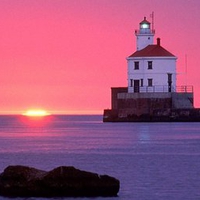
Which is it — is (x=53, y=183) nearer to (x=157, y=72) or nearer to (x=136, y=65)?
(x=157, y=72)

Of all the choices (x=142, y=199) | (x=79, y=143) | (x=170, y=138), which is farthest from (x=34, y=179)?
(x=170, y=138)

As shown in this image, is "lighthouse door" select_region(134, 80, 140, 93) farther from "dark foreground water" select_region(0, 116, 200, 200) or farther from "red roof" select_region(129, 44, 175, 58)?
"dark foreground water" select_region(0, 116, 200, 200)

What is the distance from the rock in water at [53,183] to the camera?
2986 centimetres

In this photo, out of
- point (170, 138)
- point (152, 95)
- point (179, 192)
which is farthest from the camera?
point (152, 95)

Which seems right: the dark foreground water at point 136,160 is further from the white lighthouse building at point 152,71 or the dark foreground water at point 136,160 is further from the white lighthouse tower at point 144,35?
the white lighthouse tower at point 144,35

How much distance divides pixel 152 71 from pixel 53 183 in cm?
6172

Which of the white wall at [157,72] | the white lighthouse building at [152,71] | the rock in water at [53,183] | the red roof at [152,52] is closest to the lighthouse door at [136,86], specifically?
the white lighthouse building at [152,71]

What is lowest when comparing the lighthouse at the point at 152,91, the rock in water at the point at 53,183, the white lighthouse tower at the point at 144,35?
the rock in water at the point at 53,183

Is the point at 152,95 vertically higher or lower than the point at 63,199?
higher

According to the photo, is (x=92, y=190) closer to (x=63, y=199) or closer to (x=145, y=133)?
(x=63, y=199)

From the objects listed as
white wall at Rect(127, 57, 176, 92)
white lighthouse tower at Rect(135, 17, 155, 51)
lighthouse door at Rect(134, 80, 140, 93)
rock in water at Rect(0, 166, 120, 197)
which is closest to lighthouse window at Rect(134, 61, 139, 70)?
white wall at Rect(127, 57, 176, 92)

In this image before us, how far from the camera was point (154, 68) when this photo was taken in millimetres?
91312

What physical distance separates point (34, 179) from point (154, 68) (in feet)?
203

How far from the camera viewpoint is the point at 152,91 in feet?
296
